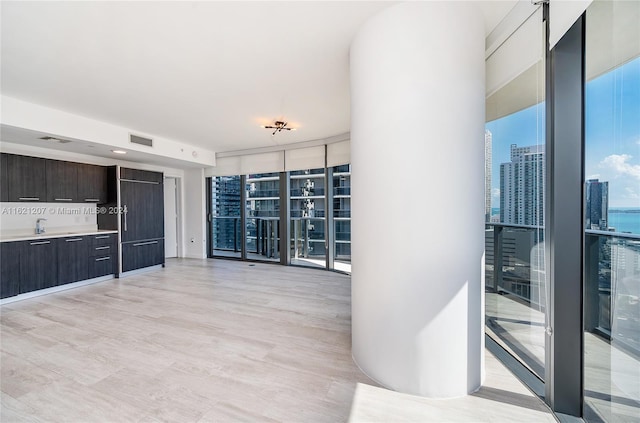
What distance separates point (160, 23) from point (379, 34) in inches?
64.9

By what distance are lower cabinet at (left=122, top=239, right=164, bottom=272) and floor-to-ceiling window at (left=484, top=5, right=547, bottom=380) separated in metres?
6.07

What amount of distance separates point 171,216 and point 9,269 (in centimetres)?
374

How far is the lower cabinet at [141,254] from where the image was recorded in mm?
5486

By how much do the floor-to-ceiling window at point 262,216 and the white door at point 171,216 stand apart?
7.24 ft

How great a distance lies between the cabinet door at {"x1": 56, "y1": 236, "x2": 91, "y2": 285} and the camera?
449 cm

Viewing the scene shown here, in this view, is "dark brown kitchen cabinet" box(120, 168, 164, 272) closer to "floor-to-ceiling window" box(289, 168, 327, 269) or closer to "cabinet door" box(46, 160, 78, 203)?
"cabinet door" box(46, 160, 78, 203)

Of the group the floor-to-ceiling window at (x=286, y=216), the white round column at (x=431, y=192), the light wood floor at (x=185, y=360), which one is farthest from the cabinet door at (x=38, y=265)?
the white round column at (x=431, y=192)

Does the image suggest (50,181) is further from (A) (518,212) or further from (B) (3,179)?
(A) (518,212)

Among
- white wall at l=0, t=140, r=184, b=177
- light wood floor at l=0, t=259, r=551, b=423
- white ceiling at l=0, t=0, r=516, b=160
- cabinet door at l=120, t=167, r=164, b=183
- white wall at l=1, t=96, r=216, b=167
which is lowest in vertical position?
light wood floor at l=0, t=259, r=551, b=423

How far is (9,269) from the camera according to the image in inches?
154

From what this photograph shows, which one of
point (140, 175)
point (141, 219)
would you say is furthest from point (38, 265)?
point (140, 175)

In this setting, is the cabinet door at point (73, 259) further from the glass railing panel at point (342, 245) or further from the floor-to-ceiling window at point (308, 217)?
the glass railing panel at point (342, 245)

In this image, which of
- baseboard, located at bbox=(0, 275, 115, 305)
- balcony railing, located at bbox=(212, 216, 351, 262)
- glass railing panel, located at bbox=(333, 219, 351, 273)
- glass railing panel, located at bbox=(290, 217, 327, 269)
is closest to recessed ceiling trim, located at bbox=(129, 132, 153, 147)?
baseboard, located at bbox=(0, 275, 115, 305)

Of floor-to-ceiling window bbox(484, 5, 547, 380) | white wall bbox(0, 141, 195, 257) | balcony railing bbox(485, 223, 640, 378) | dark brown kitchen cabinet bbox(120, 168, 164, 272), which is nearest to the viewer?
balcony railing bbox(485, 223, 640, 378)
